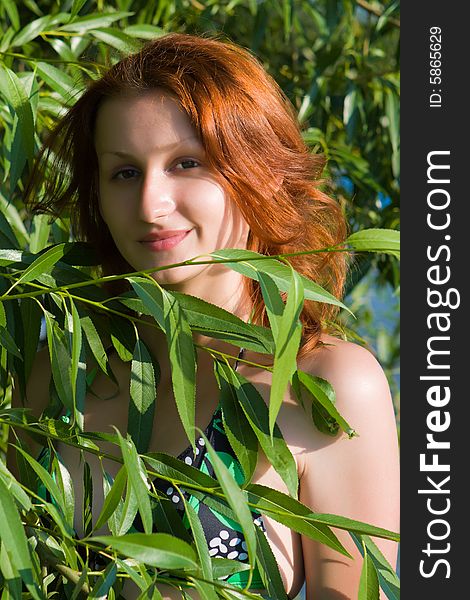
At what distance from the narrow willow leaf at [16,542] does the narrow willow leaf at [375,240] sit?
366 mm

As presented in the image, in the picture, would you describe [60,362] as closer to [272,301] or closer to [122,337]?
[122,337]

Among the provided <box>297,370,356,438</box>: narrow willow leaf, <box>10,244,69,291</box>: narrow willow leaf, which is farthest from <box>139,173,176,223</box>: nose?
<box>297,370,356,438</box>: narrow willow leaf

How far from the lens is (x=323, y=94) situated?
221cm

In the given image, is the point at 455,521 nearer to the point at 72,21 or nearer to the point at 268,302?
the point at 268,302

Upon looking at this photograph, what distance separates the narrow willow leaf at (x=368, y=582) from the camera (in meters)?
1.02

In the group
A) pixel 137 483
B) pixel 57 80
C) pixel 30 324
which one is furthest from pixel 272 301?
pixel 57 80

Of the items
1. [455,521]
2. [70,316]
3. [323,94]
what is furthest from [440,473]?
[323,94]

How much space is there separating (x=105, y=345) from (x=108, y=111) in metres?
0.30

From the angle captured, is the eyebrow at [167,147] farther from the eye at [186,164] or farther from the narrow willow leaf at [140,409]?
the narrow willow leaf at [140,409]

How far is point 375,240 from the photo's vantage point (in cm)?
94

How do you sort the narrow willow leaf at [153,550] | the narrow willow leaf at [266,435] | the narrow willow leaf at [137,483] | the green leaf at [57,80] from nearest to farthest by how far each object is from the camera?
1. the narrow willow leaf at [153,550]
2. the narrow willow leaf at [137,483]
3. the narrow willow leaf at [266,435]
4. the green leaf at [57,80]

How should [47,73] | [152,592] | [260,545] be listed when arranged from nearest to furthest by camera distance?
[152,592] < [260,545] < [47,73]

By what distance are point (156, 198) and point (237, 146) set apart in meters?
0.12

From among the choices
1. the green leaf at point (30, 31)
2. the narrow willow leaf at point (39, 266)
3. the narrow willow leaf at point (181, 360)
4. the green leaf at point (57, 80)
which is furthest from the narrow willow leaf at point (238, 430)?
the green leaf at point (30, 31)
